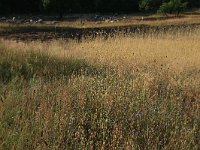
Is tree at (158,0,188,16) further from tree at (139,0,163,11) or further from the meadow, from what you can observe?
the meadow

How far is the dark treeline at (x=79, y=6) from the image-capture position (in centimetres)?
4644

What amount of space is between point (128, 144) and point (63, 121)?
0.75m

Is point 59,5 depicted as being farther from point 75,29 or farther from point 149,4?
point 149,4

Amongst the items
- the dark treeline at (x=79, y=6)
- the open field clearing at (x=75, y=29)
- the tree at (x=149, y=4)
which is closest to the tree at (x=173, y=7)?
the dark treeline at (x=79, y=6)

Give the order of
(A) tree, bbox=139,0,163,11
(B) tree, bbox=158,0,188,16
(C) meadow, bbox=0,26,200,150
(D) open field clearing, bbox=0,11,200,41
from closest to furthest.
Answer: (C) meadow, bbox=0,26,200,150, (D) open field clearing, bbox=0,11,200,41, (B) tree, bbox=158,0,188,16, (A) tree, bbox=139,0,163,11

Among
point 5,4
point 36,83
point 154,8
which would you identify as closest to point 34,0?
point 5,4

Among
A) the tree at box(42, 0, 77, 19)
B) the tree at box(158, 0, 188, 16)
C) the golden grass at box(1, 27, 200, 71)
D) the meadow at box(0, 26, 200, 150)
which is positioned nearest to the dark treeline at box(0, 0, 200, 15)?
the tree at box(42, 0, 77, 19)

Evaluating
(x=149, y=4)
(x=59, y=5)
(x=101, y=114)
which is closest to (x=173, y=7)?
(x=149, y=4)

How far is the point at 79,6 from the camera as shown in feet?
162

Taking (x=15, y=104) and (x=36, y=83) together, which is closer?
(x=15, y=104)

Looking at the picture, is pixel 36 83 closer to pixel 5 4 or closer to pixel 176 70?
pixel 176 70

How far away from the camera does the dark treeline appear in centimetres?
4644

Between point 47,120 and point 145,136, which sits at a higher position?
point 47,120

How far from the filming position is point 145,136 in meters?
4.48
